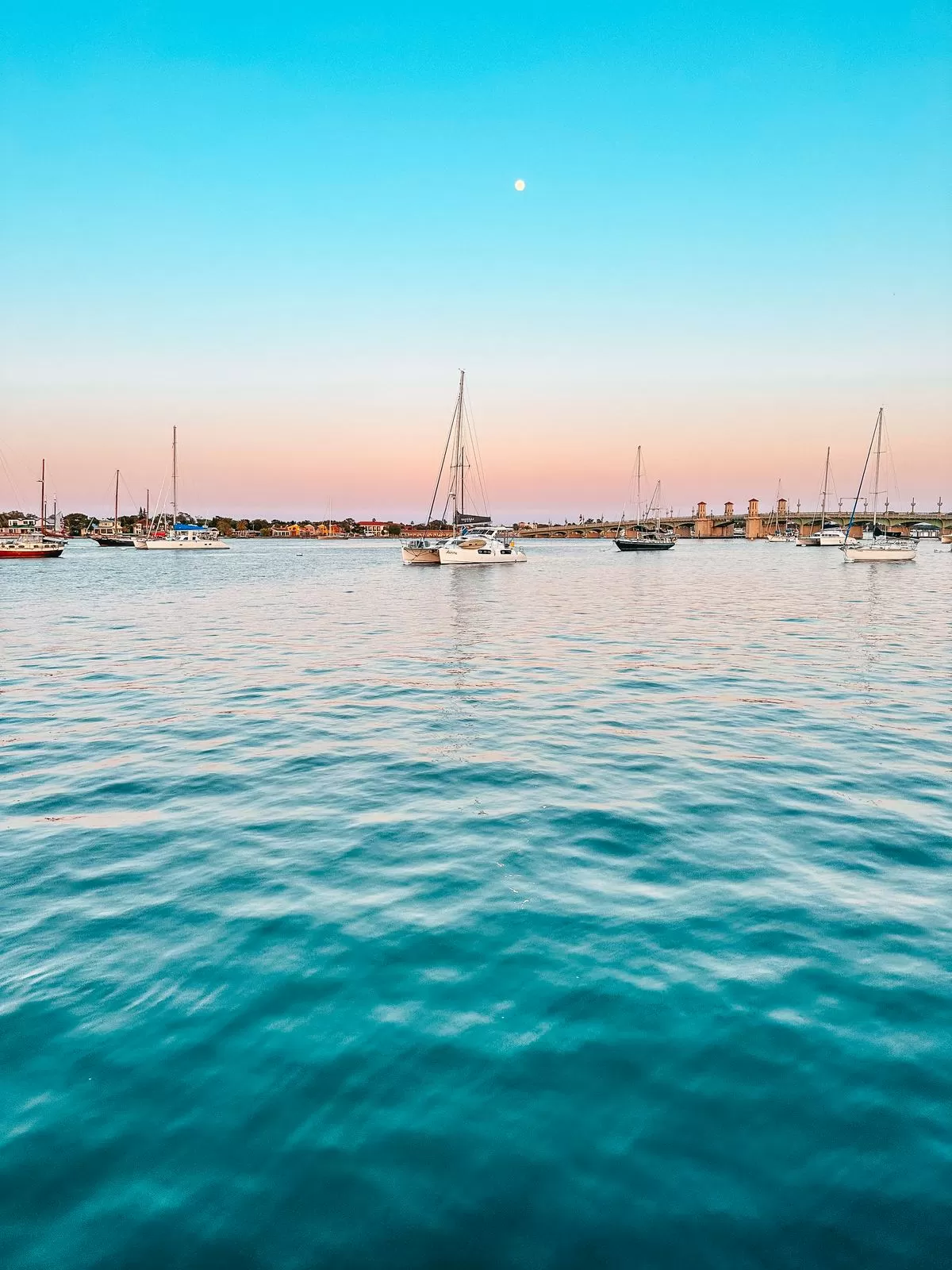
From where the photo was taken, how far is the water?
395cm

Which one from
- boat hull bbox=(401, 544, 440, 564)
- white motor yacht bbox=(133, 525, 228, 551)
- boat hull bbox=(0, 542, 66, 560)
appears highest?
white motor yacht bbox=(133, 525, 228, 551)

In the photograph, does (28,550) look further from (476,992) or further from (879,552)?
(476,992)

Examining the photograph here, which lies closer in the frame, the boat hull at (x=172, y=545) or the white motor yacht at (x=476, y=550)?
the white motor yacht at (x=476, y=550)

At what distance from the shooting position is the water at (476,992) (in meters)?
3.95

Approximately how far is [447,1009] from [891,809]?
712 centimetres

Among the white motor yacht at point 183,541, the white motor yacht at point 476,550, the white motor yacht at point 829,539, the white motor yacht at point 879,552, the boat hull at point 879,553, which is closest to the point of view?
the white motor yacht at point 476,550

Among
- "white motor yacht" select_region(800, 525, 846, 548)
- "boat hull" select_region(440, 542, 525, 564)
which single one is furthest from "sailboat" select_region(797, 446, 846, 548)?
"boat hull" select_region(440, 542, 525, 564)

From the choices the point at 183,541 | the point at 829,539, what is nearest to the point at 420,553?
the point at 183,541

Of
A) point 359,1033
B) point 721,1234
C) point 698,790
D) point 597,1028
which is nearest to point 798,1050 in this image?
point 597,1028

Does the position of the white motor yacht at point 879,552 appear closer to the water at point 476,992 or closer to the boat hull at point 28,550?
the water at point 476,992

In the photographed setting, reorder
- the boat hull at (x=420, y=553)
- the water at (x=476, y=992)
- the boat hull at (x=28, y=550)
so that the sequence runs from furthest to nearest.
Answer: the boat hull at (x=28, y=550)
the boat hull at (x=420, y=553)
the water at (x=476, y=992)

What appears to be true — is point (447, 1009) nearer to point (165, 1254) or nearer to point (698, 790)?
point (165, 1254)

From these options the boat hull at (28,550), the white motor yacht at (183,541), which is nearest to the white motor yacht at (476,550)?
the boat hull at (28,550)

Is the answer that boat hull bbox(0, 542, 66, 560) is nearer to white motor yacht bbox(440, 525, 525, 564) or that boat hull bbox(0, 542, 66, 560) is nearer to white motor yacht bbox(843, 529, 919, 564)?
white motor yacht bbox(440, 525, 525, 564)
